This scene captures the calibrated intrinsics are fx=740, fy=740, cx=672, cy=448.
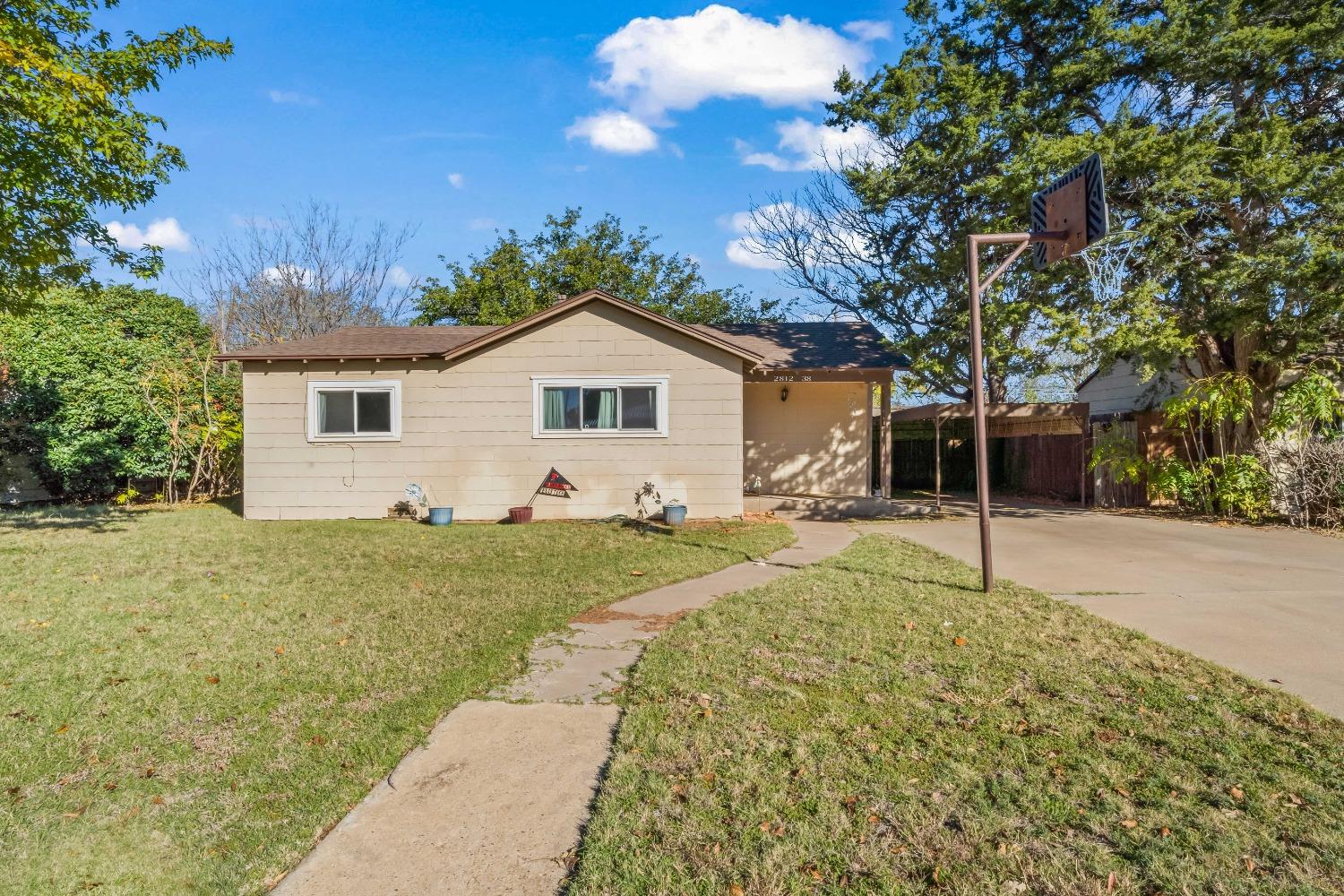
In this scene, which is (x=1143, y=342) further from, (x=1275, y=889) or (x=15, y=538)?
(x=15, y=538)

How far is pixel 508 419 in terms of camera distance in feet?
42.4

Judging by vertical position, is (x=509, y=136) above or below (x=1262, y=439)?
above

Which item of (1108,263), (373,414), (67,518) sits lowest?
(67,518)

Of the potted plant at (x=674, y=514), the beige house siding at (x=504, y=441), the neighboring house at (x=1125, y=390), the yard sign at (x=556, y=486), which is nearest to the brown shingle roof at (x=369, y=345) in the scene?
the beige house siding at (x=504, y=441)

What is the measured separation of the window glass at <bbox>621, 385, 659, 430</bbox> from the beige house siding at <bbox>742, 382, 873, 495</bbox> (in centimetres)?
333

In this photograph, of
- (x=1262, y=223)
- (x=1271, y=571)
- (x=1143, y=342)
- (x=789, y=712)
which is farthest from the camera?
(x=1262, y=223)

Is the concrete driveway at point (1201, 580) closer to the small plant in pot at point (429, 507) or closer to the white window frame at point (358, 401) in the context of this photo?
the small plant in pot at point (429, 507)

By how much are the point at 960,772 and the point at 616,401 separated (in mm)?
10068

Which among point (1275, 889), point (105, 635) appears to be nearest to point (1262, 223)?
point (1275, 889)

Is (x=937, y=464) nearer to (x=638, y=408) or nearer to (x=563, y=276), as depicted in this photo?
(x=638, y=408)

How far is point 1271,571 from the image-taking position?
26.5 feet

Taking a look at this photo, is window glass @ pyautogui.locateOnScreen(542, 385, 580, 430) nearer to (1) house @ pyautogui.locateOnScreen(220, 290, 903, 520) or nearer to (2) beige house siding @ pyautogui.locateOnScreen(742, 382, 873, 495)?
(1) house @ pyautogui.locateOnScreen(220, 290, 903, 520)

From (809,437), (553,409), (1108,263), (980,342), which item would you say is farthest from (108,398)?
(1108,263)

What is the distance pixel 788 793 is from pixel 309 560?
7440 millimetres
